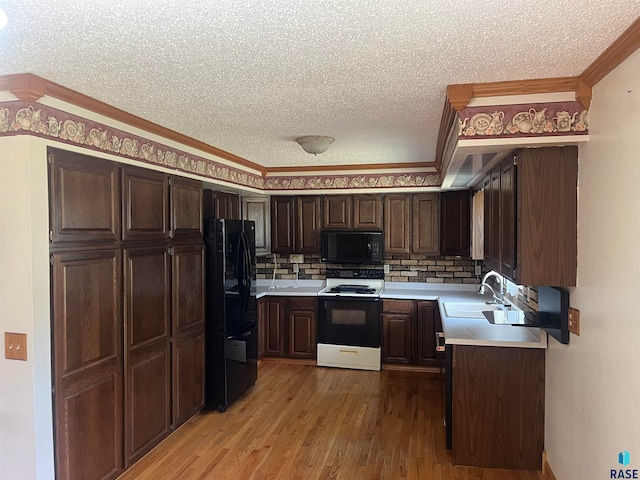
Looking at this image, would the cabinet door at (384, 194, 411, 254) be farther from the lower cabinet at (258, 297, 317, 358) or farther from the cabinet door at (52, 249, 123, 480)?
the cabinet door at (52, 249, 123, 480)

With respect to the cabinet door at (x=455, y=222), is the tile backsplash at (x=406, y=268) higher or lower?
lower

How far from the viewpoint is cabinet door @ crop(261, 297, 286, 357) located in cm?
505

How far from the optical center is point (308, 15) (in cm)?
145

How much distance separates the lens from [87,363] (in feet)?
7.97

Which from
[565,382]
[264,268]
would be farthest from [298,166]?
[565,382]

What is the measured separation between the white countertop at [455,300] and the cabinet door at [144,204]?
2.07 metres

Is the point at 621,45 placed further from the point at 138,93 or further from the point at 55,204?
the point at 55,204

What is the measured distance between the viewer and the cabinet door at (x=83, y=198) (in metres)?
2.22

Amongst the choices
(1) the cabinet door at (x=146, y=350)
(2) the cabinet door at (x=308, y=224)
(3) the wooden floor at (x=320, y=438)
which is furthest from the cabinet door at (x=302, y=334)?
(1) the cabinet door at (x=146, y=350)

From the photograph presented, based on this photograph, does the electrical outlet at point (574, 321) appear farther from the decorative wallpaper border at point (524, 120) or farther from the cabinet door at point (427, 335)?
the cabinet door at point (427, 335)

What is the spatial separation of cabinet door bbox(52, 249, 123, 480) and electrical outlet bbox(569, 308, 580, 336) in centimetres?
256

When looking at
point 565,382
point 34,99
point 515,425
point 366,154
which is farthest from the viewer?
point 366,154

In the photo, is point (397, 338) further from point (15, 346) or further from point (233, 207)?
point (15, 346)

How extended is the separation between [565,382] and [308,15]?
2236 millimetres
